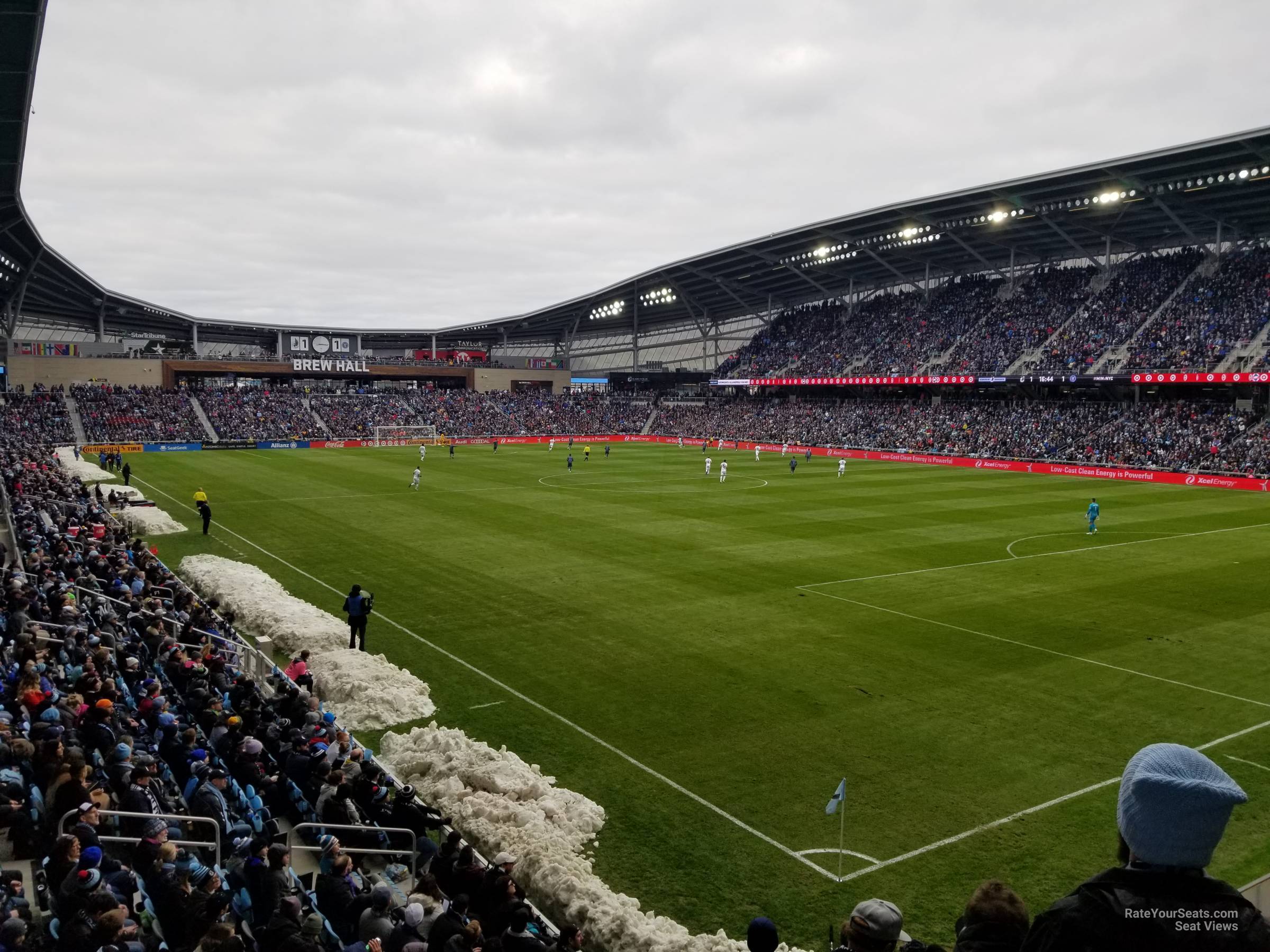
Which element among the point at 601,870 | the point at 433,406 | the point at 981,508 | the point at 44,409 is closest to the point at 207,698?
the point at 601,870

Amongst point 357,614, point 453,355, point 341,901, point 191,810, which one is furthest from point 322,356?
point 341,901

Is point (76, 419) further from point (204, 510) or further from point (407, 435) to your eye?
point (204, 510)

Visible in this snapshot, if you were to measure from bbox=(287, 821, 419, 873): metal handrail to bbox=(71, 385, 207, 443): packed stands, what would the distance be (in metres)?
74.5

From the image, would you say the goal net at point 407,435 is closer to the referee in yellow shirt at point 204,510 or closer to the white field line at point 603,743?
the referee in yellow shirt at point 204,510

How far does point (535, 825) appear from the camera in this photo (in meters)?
10.9

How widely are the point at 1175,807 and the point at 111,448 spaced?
255 ft

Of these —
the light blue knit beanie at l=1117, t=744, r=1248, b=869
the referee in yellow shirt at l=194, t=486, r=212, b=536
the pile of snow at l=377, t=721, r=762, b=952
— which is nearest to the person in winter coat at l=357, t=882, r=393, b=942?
the pile of snow at l=377, t=721, r=762, b=952

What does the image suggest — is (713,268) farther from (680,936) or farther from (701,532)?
(680,936)

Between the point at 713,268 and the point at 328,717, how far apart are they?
259ft

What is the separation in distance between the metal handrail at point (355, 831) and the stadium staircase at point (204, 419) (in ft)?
251

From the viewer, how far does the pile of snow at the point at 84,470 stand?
4534 cm

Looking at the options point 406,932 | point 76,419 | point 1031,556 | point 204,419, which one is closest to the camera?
point 406,932

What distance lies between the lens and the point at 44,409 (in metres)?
76.0

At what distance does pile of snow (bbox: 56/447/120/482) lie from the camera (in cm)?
4534
